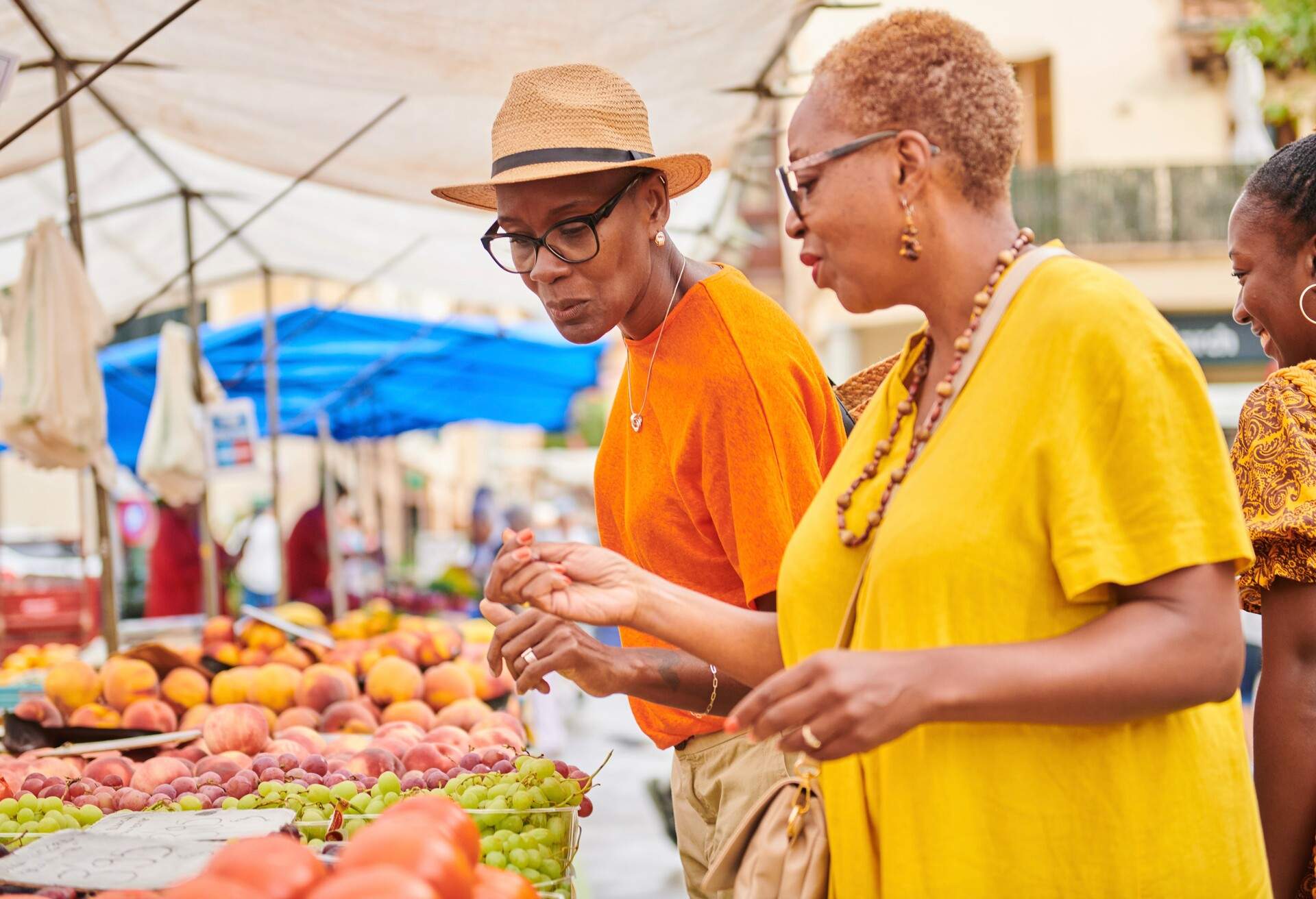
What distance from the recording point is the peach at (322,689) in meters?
4.40

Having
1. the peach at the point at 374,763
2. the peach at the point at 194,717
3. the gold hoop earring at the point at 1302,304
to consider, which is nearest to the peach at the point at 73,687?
the peach at the point at 194,717

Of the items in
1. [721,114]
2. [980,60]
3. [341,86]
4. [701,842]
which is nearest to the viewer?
[980,60]

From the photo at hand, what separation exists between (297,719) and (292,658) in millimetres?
710

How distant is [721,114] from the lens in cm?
526

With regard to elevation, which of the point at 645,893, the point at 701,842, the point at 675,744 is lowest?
the point at 645,893

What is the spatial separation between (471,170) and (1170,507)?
4615mm

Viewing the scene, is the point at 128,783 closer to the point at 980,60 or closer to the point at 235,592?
the point at 980,60

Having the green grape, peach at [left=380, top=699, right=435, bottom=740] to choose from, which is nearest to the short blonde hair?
the green grape

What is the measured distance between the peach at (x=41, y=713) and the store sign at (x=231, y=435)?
347 cm

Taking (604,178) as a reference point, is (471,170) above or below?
above

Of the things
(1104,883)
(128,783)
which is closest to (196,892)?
(1104,883)

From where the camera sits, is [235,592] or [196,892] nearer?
[196,892]

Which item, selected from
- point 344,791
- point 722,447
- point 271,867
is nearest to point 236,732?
point 344,791

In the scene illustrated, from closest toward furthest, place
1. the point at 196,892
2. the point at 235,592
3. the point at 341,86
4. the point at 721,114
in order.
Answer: the point at 196,892 → the point at 341,86 → the point at 721,114 → the point at 235,592
